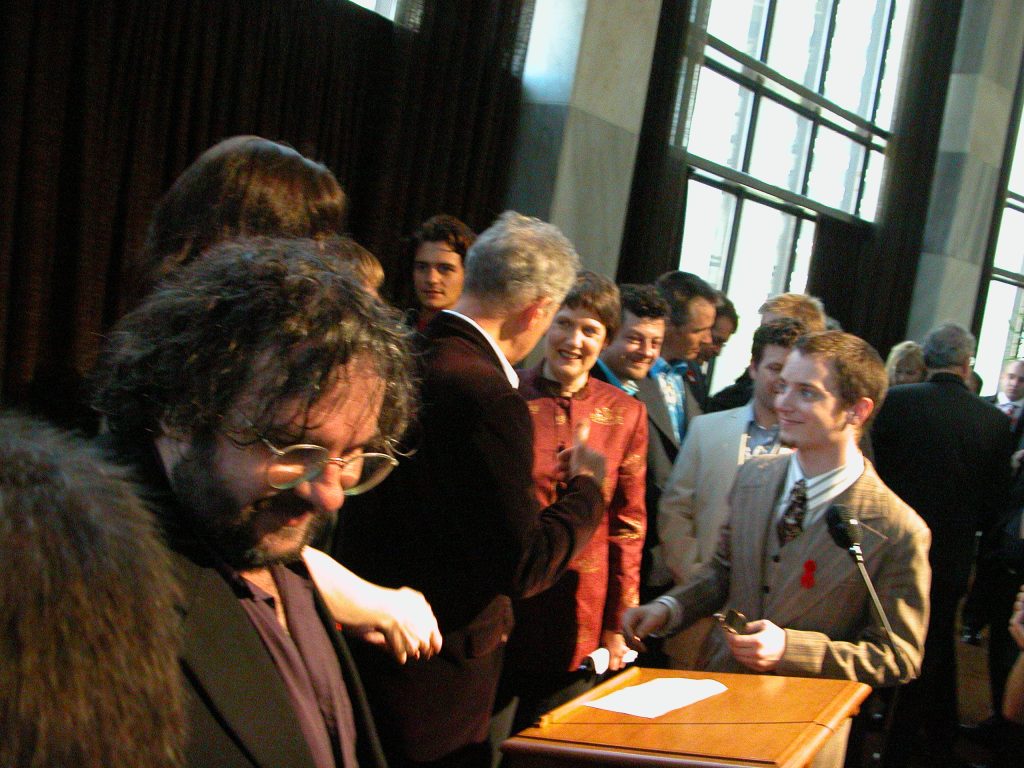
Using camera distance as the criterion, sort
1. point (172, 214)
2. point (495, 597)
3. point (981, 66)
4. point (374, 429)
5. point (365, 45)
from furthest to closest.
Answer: point (981, 66) < point (365, 45) < point (495, 597) < point (172, 214) < point (374, 429)

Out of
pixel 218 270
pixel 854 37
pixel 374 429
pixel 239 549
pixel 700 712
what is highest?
pixel 854 37

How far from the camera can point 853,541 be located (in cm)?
227

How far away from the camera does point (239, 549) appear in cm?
117

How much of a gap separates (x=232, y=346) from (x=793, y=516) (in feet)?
5.80

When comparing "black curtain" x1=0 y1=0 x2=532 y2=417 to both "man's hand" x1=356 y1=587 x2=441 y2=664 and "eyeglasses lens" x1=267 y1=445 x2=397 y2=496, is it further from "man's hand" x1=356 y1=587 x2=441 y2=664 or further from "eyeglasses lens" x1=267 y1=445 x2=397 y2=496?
"eyeglasses lens" x1=267 y1=445 x2=397 y2=496

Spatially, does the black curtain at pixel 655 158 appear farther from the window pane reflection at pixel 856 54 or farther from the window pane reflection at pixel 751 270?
the window pane reflection at pixel 856 54

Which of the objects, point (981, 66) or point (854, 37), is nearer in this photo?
point (854, 37)

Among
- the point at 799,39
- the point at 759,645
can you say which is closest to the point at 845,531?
the point at 759,645

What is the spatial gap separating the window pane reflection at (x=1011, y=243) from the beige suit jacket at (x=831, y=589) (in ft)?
37.3

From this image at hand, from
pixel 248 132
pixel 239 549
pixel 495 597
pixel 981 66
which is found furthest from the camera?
pixel 981 66

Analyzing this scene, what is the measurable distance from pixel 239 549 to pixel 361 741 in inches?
14.5

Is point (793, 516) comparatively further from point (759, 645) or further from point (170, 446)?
point (170, 446)

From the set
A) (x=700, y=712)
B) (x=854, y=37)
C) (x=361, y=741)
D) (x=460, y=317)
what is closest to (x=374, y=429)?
(x=361, y=741)

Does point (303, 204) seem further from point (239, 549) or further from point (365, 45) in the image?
point (365, 45)
